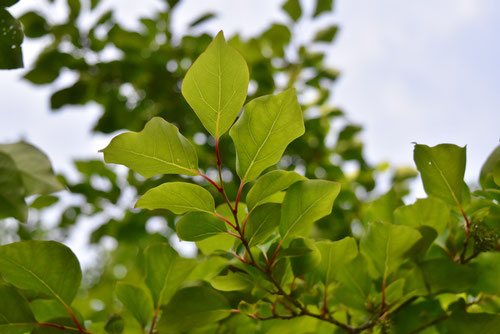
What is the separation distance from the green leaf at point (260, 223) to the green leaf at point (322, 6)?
1597mm

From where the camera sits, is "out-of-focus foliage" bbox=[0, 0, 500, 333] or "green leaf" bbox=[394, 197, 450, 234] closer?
"out-of-focus foliage" bbox=[0, 0, 500, 333]

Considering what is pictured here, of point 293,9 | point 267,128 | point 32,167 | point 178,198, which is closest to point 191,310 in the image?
point 178,198

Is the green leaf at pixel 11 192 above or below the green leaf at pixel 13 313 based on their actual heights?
above

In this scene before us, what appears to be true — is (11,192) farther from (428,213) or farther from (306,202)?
(428,213)

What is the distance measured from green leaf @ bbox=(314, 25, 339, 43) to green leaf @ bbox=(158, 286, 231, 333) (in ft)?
5.02

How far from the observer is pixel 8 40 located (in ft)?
2.48

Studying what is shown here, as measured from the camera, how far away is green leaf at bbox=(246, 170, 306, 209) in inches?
25.4

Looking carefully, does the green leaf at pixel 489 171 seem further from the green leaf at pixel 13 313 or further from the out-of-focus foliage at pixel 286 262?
the green leaf at pixel 13 313

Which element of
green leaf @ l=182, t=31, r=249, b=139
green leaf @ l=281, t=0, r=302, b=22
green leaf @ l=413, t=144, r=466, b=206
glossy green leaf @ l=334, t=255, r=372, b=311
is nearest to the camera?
green leaf @ l=182, t=31, r=249, b=139

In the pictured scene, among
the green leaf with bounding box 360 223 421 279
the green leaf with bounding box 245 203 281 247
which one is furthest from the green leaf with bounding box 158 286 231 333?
the green leaf with bounding box 360 223 421 279

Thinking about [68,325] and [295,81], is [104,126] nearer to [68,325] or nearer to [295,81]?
[295,81]

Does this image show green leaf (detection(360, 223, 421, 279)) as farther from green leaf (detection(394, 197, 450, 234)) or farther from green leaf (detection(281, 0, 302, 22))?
green leaf (detection(281, 0, 302, 22))

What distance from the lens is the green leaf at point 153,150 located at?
0.59 meters

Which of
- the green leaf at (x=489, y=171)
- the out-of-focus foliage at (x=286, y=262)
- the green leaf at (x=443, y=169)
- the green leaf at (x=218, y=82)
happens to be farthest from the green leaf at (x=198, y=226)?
the green leaf at (x=489, y=171)
